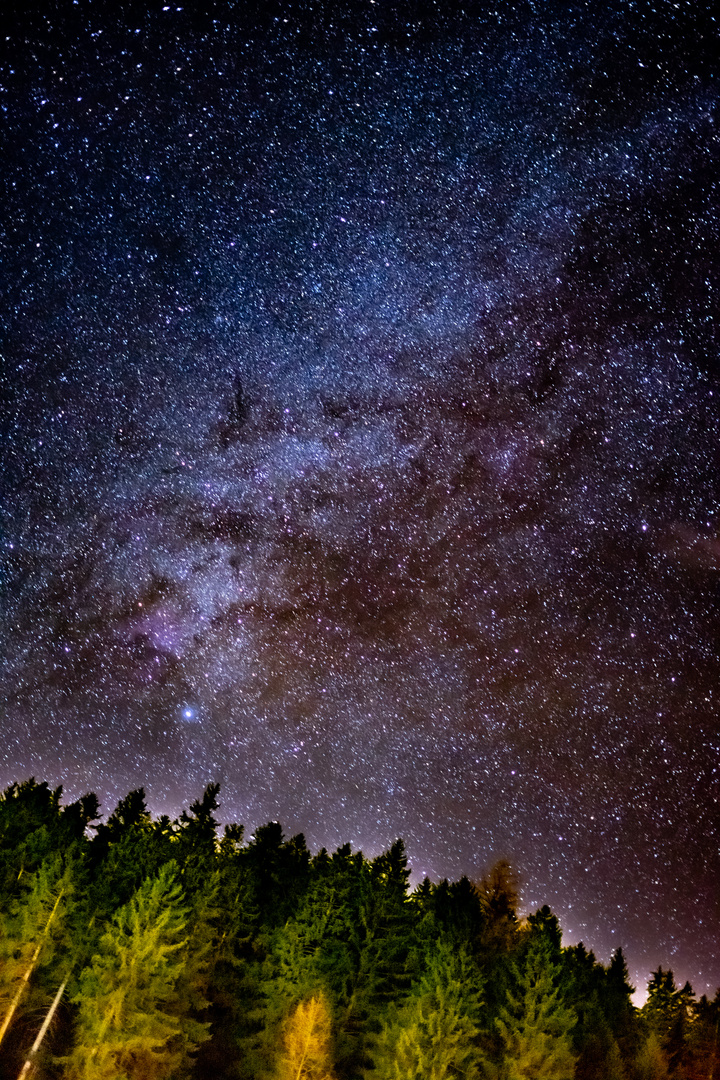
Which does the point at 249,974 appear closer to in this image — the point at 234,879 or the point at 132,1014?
the point at 234,879

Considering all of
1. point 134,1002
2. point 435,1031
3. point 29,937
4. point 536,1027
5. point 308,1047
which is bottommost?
point 29,937

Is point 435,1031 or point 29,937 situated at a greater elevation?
point 435,1031

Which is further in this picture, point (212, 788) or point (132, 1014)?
point (212, 788)

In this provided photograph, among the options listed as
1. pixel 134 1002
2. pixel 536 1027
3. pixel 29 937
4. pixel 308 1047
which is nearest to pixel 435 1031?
pixel 308 1047

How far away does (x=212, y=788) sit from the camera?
40.9m

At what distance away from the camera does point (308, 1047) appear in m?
23.7

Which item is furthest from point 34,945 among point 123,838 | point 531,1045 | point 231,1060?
point 531,1045

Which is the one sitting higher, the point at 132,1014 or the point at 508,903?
the point at 508,903

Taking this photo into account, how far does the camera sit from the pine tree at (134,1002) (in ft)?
69.4

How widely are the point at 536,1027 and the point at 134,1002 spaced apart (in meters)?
16.0

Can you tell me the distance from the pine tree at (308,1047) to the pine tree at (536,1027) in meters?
7.44

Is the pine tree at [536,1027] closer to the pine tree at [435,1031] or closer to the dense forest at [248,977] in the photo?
the dense forest at [248,977]

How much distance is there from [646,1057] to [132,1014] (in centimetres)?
3458

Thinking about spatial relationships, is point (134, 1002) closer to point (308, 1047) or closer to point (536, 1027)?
point (308, 1047)
